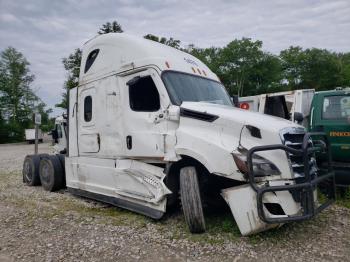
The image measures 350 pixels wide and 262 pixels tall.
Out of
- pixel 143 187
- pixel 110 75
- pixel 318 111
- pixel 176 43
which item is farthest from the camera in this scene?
pixel 176 43

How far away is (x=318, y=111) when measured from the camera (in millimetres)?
6977

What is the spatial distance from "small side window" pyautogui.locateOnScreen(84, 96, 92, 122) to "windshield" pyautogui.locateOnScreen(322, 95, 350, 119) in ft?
16.2

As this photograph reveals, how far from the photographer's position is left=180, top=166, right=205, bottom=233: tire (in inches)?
178

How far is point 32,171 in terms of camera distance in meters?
9.13

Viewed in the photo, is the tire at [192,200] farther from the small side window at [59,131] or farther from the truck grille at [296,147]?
the small side window at [59,131]

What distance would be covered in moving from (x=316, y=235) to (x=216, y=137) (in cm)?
204

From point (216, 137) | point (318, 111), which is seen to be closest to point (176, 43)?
point (318, 111)

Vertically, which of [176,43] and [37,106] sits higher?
[176,43]

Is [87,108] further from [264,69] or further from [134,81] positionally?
[264,69]

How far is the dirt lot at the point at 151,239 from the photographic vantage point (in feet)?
13.4

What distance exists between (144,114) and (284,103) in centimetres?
732

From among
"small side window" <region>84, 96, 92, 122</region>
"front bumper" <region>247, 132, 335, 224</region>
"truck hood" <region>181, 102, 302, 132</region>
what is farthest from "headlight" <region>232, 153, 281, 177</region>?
"small side window" <region>84, 96, 92, 122</region>

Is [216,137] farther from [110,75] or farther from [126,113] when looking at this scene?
[110,75]

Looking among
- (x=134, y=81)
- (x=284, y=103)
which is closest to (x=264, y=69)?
(x=284, y=103)
